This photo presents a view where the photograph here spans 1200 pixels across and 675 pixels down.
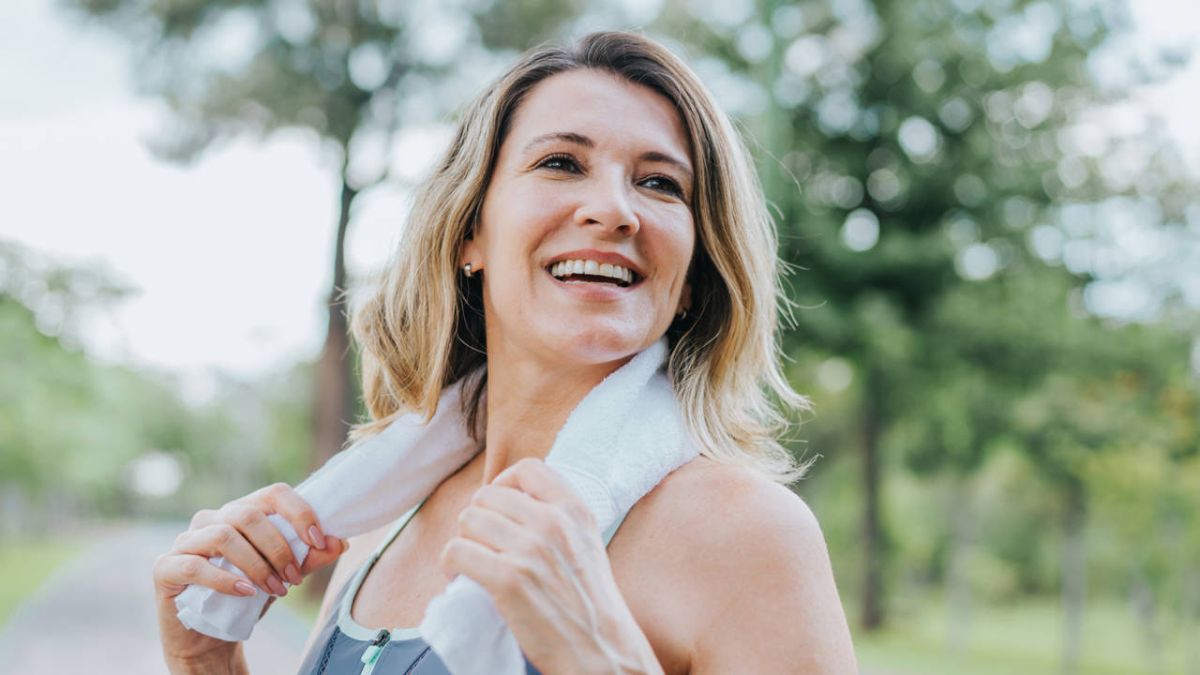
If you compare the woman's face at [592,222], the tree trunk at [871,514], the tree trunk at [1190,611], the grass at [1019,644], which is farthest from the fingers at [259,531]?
the tree trunk at [1190,611]

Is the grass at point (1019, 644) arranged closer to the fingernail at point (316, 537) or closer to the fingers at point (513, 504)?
the fingernail at point (316, 537)

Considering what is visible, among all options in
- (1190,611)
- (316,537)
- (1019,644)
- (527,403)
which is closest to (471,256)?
(527,403)

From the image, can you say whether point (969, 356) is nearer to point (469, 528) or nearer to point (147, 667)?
point (147, 667)

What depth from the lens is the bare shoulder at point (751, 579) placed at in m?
1.15

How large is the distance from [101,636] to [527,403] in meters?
11.8

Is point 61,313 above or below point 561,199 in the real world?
below

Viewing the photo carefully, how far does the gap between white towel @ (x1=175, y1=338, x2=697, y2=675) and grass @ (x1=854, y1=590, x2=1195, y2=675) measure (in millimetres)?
9352

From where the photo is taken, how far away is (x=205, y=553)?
4.99ft

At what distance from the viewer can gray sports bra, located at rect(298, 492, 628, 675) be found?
1.33 metres

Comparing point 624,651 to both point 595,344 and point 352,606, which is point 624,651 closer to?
point 595,344

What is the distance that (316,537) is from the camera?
159 cm

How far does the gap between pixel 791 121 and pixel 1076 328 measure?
4.02 meters

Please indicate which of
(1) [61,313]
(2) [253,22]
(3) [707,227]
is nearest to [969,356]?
(2) [253,22]

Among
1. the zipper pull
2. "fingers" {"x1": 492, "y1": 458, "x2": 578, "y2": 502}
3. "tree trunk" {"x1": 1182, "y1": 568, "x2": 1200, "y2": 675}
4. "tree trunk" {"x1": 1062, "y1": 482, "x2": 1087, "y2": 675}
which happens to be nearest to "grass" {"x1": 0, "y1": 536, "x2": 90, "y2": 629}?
"tree trunk" {"x1": 1062, "y1": 482, "x2": 1087, "y2": 675}
